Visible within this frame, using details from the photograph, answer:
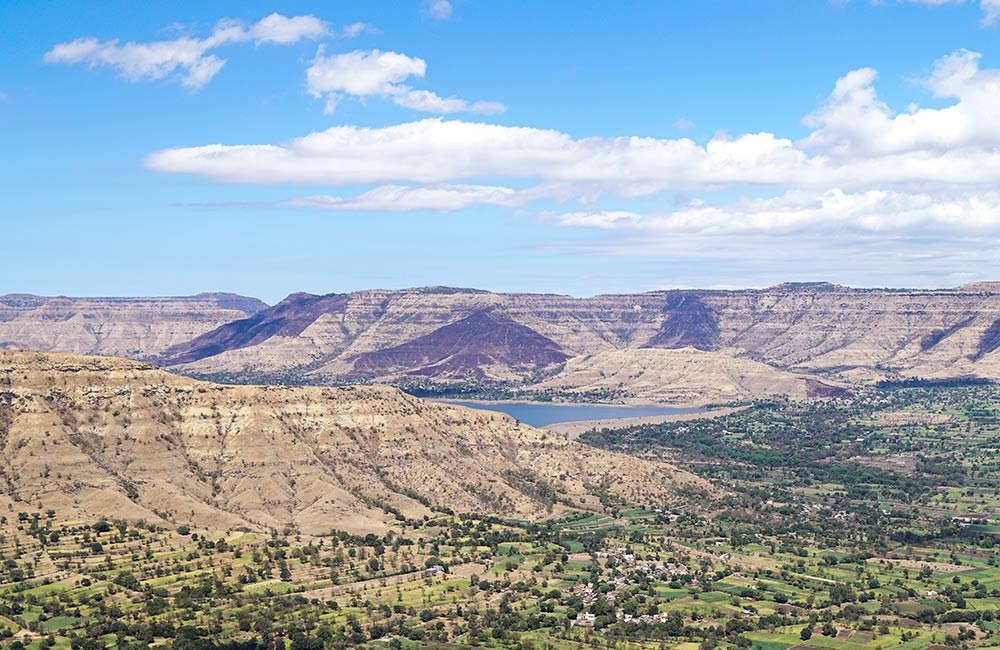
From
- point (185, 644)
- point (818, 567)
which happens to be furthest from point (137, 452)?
point (818, 567)

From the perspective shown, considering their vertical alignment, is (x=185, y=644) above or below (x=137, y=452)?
below

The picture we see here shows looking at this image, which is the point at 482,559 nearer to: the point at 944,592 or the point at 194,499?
the point at 194,499

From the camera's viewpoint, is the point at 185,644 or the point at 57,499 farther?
the point at 57,499

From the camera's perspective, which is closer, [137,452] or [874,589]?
[874,589]

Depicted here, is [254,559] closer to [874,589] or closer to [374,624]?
[374,624]

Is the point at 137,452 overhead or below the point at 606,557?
overhead

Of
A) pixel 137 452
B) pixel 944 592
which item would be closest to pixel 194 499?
pixel 137 452

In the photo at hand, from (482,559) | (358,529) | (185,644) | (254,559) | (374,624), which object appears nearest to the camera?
(185,644)

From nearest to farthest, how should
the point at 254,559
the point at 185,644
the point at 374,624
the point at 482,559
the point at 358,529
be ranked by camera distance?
the point at 185,644, the point at 374,624, the point at 254,559, the point at 482,559, the point at 358,529
